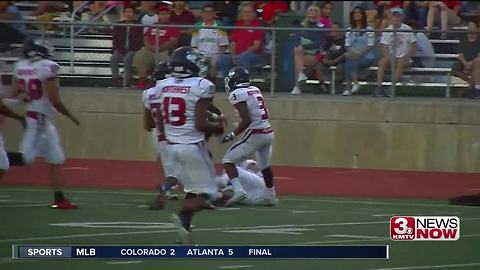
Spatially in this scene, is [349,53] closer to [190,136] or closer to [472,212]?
[472,212]

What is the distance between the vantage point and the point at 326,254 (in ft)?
38.2

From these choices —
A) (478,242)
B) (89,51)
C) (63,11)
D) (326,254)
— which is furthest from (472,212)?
(63,11)

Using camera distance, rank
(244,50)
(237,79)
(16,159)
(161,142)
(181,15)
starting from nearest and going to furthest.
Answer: (16,159) < (161,142) < (237,79) < (244,50) < (181,15)

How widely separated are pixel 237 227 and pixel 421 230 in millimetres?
2059

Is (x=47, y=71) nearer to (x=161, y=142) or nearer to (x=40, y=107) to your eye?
(x=40, y=107)

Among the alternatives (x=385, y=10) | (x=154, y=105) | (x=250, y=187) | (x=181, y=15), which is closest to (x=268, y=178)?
(x=250, y=187)

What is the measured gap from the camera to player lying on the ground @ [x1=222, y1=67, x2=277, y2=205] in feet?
51.0

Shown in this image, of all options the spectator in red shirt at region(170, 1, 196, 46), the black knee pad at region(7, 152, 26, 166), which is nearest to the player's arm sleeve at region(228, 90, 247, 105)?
the black knee pad at region(7, 152, 26, 166)

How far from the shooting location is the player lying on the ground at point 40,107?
1486cm

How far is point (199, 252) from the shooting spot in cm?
1147

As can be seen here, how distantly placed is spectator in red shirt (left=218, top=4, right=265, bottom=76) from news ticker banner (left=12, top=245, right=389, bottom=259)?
7.70 meters

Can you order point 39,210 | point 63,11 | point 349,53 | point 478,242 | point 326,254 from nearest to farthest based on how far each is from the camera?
point 326,254, point 478,242, point 39,210, point 349,53, point 63,11

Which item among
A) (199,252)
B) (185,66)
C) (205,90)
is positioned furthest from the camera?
(185,66)

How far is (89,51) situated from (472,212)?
6.90 meters
